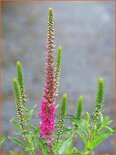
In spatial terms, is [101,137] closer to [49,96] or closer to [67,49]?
[49,96]

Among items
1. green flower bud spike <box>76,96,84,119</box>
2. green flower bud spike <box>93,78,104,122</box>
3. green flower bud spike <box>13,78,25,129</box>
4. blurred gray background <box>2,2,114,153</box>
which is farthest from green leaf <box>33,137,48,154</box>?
blurred gray background <box>2,2,114,153</box>

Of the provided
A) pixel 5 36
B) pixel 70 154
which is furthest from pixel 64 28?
pixel 70 154

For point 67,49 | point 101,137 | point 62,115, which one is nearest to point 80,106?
point 62,115

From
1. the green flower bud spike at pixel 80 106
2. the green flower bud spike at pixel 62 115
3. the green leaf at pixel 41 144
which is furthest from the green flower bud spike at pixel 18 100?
the green flower bud spike at pixel 80 106

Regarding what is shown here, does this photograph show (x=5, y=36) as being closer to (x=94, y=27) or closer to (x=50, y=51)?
(x=94, y=27)

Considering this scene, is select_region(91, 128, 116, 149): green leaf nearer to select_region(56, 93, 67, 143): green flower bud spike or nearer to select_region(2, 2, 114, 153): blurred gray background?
select_region(56, 93, 67, 143): green flower bud spike

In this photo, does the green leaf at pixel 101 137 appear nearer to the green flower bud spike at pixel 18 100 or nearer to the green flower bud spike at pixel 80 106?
the green flower bud spike at pixel 80 106
